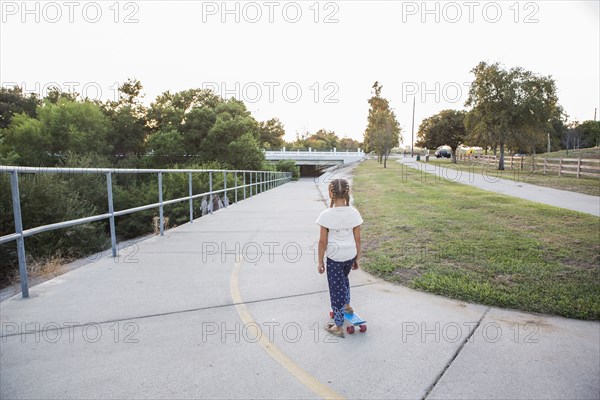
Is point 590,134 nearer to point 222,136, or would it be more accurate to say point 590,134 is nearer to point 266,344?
point 222,136

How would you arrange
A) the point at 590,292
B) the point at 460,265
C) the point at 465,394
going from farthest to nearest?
1. the point at 460,265
2. the point at 590,292
3. the point at 465,394

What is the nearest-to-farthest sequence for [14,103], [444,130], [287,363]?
[287,363]
[14,103]
[444,130]

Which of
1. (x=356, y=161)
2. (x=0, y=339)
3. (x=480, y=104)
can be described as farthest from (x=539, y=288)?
(x=356, y=161)

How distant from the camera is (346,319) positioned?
357cm

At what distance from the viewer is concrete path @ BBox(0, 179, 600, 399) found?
102 inches

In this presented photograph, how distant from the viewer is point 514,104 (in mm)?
33219

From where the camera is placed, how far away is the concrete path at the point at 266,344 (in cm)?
258

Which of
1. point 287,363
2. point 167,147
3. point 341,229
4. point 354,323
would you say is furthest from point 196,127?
point 287,363

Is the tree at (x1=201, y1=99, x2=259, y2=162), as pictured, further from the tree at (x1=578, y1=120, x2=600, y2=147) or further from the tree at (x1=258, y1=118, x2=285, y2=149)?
the tree at (x1=578, y1=120, x2=600, y2=147)

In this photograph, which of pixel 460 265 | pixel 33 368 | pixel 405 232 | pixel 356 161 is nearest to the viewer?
pixel 33 368

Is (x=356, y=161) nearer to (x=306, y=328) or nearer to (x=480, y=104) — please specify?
(x=480, y=104)

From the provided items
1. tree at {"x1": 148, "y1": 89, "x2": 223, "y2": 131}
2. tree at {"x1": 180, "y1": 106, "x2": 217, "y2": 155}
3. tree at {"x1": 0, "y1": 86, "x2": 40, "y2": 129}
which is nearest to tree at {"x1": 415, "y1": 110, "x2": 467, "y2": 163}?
tree at {"x1": 148, "y1": 89, "x2": 223, "y2": 131}

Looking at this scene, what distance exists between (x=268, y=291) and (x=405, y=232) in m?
4.05

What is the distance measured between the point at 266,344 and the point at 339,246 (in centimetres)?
103
